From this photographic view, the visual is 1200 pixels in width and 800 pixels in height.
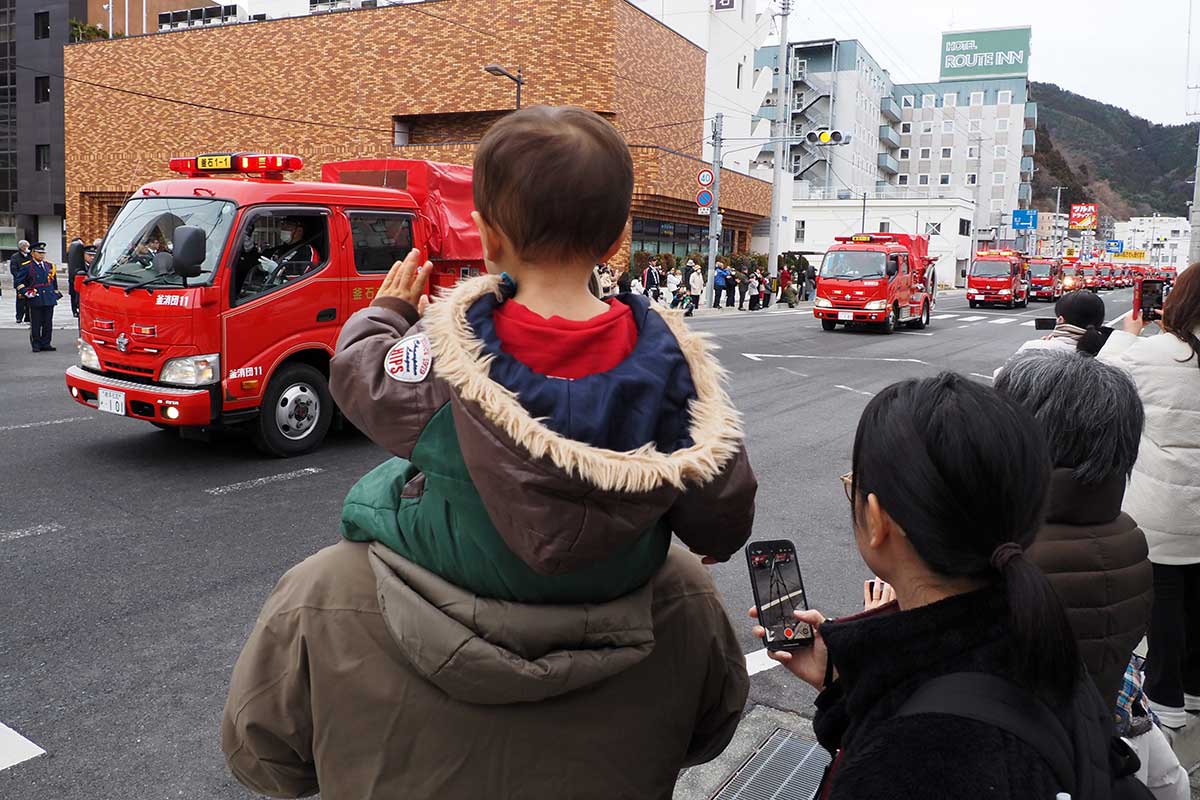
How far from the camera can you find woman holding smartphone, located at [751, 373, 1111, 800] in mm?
1197

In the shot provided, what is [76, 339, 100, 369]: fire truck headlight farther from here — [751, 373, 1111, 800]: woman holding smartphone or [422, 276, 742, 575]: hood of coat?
[751, 373, 1111, 800]: woman holding smartphone

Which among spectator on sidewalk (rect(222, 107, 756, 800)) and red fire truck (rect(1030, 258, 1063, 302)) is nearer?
spectator on sidewalk (rect(222, 107, 756, 800))

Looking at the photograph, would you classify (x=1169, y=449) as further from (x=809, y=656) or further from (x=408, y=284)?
(x=408, y=284)

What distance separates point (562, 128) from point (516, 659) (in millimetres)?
794

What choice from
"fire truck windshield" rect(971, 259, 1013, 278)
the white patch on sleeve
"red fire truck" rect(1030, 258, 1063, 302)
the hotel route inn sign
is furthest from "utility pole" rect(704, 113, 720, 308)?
the hotel route inn sign

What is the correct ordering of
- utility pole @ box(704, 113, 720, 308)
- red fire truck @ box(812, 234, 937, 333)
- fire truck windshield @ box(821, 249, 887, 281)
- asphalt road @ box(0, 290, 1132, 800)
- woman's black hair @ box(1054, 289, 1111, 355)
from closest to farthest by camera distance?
asphalt road @ box(0, 290, 1132, 800)
woman's black hair @ box(1054, 289, 1111, 355)
red fire truck @ box(812, 234, 937, 333)
fire truck windshield @ box(821, 249, 887, 281)
utility pole @ box(704, 113, 720, 308)

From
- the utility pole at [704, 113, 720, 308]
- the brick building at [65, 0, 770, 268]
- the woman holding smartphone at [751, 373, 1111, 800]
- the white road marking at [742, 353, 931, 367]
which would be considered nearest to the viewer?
the woman holding smartphone at [751, 373, 1111, 800]

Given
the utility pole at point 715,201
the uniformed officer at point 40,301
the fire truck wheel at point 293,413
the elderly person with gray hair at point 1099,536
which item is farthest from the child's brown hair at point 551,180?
the utility pole at point 715,201

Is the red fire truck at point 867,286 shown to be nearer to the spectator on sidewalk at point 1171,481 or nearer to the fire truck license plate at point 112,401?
the fire truck license plate at point 112,401

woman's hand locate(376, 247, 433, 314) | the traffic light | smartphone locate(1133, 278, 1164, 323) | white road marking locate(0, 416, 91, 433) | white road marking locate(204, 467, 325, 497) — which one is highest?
the traffic light

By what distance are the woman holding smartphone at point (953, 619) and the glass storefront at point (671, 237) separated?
35.9 metres

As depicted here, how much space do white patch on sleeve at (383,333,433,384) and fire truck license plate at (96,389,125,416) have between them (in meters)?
7.19

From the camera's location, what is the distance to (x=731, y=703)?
1.77 metres

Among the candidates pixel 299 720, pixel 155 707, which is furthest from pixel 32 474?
pixel 299 720
